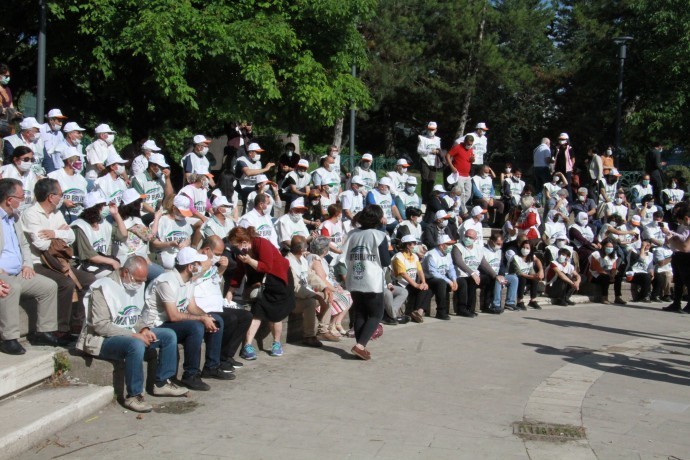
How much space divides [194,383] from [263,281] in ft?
6.45

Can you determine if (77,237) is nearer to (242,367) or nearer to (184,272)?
(184,272)

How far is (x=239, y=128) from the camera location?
677 inches

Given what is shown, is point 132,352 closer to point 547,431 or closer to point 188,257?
point 188,257

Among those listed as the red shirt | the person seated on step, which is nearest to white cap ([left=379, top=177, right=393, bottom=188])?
the red shirt

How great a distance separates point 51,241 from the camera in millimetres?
8438

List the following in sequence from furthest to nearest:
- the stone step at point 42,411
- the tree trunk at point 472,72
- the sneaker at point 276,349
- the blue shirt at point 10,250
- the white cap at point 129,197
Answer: the tree trunk at point 472,72
the white cap at point 129,197
the sneaker at point 276,349
the blue shirt at point 10,250
the stone step at point 42,411

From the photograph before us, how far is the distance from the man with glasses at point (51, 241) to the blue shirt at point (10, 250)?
443 mm

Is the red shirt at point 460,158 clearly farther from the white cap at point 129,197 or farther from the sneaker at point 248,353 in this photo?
the sneaker at point 248,353

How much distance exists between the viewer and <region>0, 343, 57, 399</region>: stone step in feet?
23.1

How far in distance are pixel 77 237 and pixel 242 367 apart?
89.8 inches

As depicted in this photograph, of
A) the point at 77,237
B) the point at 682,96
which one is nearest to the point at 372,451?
the point at 77,237

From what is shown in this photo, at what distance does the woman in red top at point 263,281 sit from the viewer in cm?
974

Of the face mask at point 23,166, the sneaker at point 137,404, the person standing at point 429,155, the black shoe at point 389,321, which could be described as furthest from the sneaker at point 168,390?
the person standing at point 429,155

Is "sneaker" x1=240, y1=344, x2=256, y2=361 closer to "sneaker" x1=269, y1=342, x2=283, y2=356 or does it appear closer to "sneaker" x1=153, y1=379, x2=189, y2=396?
"sneaker" x1=269, y1=342, x2=283, y2=356
